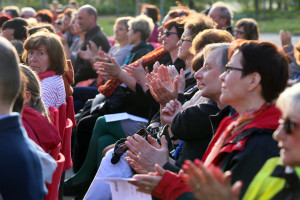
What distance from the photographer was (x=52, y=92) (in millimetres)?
4812

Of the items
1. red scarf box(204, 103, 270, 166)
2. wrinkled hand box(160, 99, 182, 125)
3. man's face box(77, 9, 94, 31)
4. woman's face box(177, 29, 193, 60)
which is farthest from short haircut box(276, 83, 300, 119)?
man's face box(77, 9, 94, 31)

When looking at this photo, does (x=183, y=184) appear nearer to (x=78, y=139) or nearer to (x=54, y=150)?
(x=54, y=150)

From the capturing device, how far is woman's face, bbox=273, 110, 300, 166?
213 cm

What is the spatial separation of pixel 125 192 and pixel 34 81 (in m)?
1.18

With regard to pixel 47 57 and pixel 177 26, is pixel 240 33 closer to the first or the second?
pixel 177 26

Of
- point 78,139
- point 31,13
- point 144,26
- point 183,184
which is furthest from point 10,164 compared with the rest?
point 31,13

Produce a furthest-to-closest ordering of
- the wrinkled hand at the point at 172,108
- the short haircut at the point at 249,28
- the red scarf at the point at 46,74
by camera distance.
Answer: the short haircut at the point at 249,28
the red scarf at the point at 46,74
the wrinkled hand at the point at 172,108

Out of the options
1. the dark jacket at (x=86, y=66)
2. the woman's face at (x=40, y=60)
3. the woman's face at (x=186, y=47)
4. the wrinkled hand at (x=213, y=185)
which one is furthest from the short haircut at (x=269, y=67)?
the dark jacket at (x=86, y=66)

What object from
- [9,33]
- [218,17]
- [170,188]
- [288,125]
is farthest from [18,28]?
[288,125]

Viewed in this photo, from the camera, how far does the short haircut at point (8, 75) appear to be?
89.0 inches

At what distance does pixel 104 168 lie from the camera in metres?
4.29

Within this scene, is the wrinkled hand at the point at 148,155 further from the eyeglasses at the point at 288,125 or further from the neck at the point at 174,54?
the neck at the point at 174,54

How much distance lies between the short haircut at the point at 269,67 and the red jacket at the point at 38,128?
1289 millimetres

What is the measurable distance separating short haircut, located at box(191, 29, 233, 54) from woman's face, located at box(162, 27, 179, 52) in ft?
3.95
